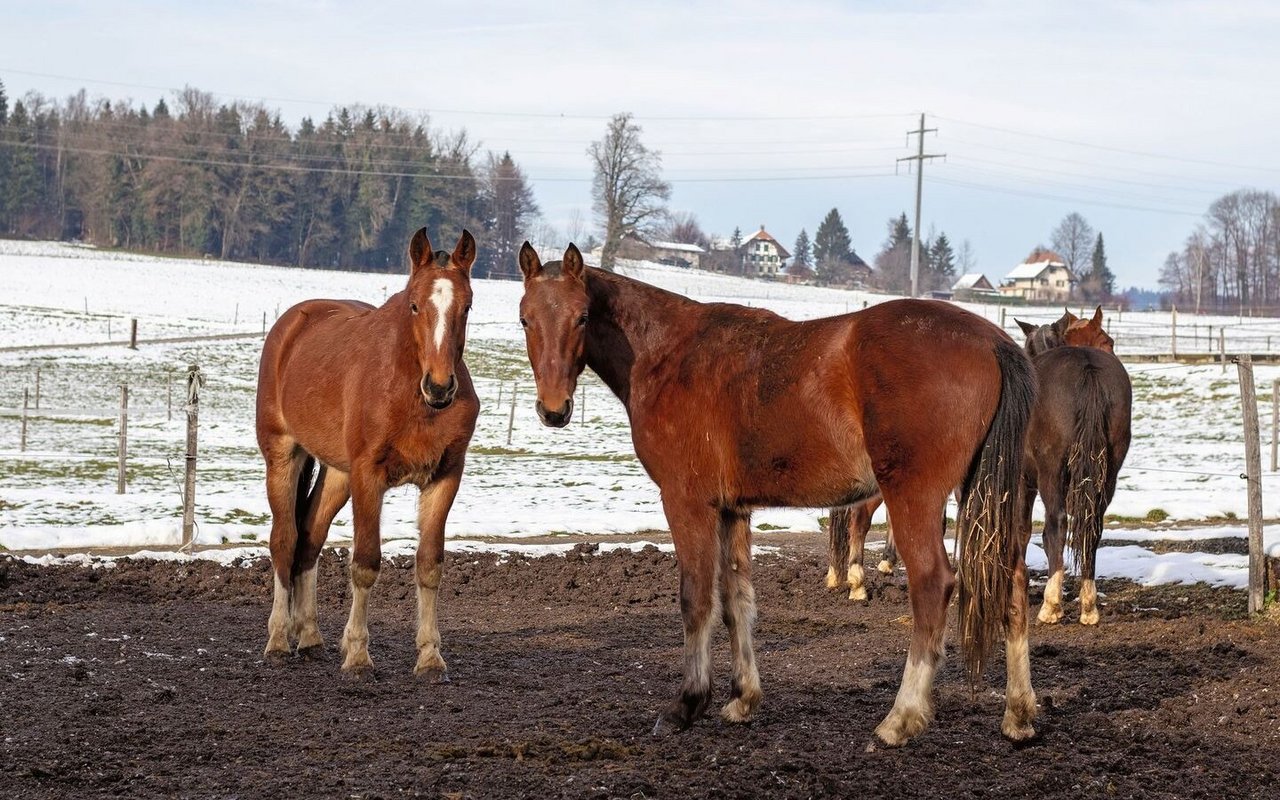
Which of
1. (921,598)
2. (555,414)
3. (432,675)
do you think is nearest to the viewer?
(921,598)

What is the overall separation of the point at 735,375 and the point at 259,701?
3013mm

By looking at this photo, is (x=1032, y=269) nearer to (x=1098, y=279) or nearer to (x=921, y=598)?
(x=1098, y=279)

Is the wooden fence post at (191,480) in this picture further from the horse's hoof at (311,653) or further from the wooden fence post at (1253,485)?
the wooden fence post at (1253,485)

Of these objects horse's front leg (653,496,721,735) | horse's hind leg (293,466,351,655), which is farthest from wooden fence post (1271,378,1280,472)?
horse's front leg (653,496,721,735)

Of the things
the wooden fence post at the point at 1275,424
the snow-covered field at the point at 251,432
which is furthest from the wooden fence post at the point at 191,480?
the wooden fence post at the point at 1275,424

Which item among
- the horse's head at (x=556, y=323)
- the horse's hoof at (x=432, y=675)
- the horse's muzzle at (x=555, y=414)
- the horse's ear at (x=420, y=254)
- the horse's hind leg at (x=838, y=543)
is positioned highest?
the horse's ear at (x=420, y=254)

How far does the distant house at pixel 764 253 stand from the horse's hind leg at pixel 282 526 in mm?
111459

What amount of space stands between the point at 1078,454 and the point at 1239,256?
104472mm

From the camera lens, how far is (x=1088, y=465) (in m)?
8.83

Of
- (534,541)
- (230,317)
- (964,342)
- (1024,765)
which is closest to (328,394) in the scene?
(964,342)

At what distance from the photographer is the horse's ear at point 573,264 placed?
5703mm

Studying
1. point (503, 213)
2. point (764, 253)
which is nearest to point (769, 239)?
point (764, 253)

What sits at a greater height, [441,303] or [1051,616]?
[441,303]

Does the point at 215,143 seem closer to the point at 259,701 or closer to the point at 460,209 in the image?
the point at 460,209
